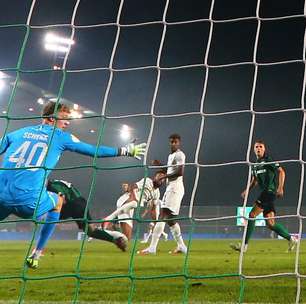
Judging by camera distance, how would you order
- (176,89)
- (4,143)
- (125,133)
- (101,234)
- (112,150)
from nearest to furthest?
1. (112,150)
2. (4,143)
3. (101,234)
4. (125,133)
5. (176,89)

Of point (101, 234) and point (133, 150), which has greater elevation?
point (133, 150)

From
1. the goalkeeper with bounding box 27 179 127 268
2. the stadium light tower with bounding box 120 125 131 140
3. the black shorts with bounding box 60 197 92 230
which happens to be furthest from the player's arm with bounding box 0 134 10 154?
the stadium light tower with bounding box 120 125 131 140

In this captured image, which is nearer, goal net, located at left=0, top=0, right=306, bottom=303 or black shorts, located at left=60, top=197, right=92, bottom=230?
black shorts, located at left=60, top=197, right=92, bottom=230

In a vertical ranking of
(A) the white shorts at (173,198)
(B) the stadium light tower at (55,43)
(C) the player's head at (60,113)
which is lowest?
(C) the player's head at (60,113)

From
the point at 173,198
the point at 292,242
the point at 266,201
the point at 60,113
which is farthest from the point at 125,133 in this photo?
the point at 60,113

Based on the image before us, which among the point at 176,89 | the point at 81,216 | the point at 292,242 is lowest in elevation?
the point at 81,216

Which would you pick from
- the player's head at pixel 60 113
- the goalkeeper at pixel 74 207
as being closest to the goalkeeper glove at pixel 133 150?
the player's head at pixel 60 113

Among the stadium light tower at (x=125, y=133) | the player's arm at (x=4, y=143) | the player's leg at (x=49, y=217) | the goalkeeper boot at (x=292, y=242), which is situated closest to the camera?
the player's arm at (x=4, y=143)

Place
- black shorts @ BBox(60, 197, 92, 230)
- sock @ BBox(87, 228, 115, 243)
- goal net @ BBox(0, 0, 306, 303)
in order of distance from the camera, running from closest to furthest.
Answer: sock @ BBox(87, 228, 115, 243), black shorts @ BBox(60, 197, 92, 230), goal net @ BBox(0, 0, 306, 303)

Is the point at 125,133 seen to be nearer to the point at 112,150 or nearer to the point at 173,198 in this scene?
the point at 173,198

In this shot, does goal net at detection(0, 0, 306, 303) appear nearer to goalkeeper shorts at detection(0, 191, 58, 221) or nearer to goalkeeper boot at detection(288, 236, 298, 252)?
goalkeeper boot at detection(288, 236, 298, 252)

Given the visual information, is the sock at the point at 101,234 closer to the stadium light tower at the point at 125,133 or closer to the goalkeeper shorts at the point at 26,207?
the goalkeeper shorts at the point at 26,207

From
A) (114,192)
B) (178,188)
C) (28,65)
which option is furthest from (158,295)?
(28,65)

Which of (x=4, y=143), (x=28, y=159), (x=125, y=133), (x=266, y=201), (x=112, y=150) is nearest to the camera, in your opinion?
(x=112, y=150)
